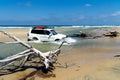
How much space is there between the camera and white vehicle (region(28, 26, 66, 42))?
2866 centimetres

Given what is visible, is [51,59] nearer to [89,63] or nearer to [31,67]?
[31,67]

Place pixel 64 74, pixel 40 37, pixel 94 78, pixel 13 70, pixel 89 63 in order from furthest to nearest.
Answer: pixel 40 37, pixel 89 63, pixel 13 70, pixel 64 74, pixel 94 78

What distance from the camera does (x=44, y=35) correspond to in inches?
1158

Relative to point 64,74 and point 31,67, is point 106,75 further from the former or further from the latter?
point 31,67

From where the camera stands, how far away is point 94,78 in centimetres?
1012

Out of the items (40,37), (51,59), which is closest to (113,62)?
(51,59)

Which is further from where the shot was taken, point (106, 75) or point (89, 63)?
point (89, 63)

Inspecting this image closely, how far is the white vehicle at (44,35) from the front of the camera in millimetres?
28656

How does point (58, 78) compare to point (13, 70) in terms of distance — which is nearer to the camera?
point (58, 78)

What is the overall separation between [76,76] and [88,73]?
0.72 meters

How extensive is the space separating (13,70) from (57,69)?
2098 millimetres

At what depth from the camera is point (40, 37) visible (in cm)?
2961

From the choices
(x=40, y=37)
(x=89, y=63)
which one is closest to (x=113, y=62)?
(x=89, y=63)

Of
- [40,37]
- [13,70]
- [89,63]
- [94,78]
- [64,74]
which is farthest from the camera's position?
[40,37]
